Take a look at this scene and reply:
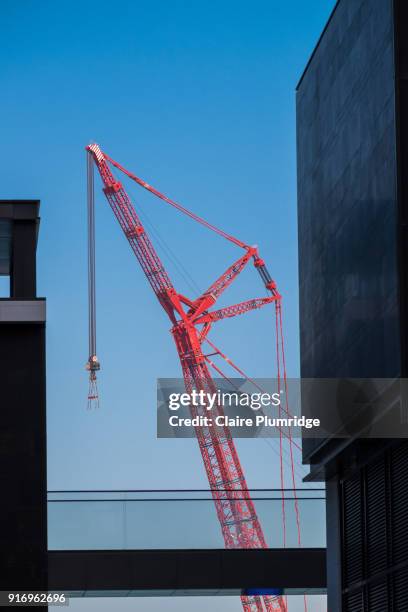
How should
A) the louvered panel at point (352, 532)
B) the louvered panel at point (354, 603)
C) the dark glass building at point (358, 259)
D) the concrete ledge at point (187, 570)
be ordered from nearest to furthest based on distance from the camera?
the dark glass building at point (358, 259)
the louvered panel at point (354, 603)
the louvered panel at point (352, 532)
the concrete ledge at point (187, 570)

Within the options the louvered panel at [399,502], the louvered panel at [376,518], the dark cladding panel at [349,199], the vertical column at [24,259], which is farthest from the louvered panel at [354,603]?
the vertical column at [24,259]

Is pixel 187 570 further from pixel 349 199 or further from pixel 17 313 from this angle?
pixel 17 313

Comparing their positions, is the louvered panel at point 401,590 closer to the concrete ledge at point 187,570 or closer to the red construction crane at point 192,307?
the concrete ledge at point 187,570

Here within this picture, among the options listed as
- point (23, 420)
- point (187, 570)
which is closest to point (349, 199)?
point (23, 420)

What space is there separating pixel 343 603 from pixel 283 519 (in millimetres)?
4141

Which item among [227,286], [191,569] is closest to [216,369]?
[227,286]

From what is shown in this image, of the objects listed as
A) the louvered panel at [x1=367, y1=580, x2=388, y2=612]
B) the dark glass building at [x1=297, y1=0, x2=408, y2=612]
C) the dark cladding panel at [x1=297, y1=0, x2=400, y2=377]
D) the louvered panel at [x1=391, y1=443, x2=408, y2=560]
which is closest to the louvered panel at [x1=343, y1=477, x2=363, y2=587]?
the dark glass building at [x1=297, y1=0, x2=408, y2=612]

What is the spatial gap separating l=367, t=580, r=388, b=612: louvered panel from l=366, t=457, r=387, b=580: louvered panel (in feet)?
0.87

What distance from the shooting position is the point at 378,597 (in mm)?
25250

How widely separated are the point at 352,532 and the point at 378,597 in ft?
8.03

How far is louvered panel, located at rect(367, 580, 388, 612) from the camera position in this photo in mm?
24672

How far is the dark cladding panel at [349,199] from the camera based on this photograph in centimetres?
2295

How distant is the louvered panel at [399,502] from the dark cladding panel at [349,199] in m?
1.49

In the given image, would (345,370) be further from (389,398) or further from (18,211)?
(18,211)
